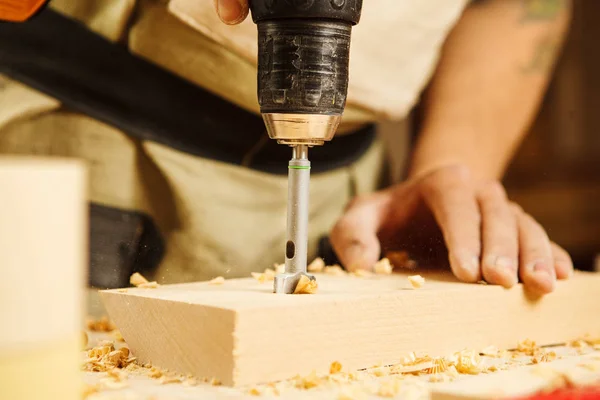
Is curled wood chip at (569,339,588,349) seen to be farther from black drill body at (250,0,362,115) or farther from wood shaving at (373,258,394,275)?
black drill body at (250,0,362,115)

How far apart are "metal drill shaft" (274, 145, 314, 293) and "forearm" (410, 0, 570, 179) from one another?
0.76 meters

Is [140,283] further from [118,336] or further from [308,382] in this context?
[308,382]

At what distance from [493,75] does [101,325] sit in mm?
979

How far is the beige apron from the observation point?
3.91 feet

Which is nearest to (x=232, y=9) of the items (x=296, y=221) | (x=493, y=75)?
(x=296, y=221)

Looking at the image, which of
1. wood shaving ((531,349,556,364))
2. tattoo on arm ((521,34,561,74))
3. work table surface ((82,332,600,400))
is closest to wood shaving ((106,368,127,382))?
work table surface ((82,332,600,400))

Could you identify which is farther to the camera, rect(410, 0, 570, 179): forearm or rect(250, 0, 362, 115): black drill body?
rect(410, 0, 570, 179): forearm

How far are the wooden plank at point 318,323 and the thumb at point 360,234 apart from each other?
0.29 feet

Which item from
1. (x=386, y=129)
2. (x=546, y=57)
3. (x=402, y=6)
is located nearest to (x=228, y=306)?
(x=402, y=6)

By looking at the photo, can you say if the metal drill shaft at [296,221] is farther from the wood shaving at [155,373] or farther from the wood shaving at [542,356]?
the wood shaving at [542,356]

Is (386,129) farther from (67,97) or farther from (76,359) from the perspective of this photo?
(76,359)

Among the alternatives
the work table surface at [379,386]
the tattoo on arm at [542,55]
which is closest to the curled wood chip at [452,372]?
the work table surface at [379,386]

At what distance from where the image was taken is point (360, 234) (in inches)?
47.4

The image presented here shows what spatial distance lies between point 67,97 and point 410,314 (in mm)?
609
